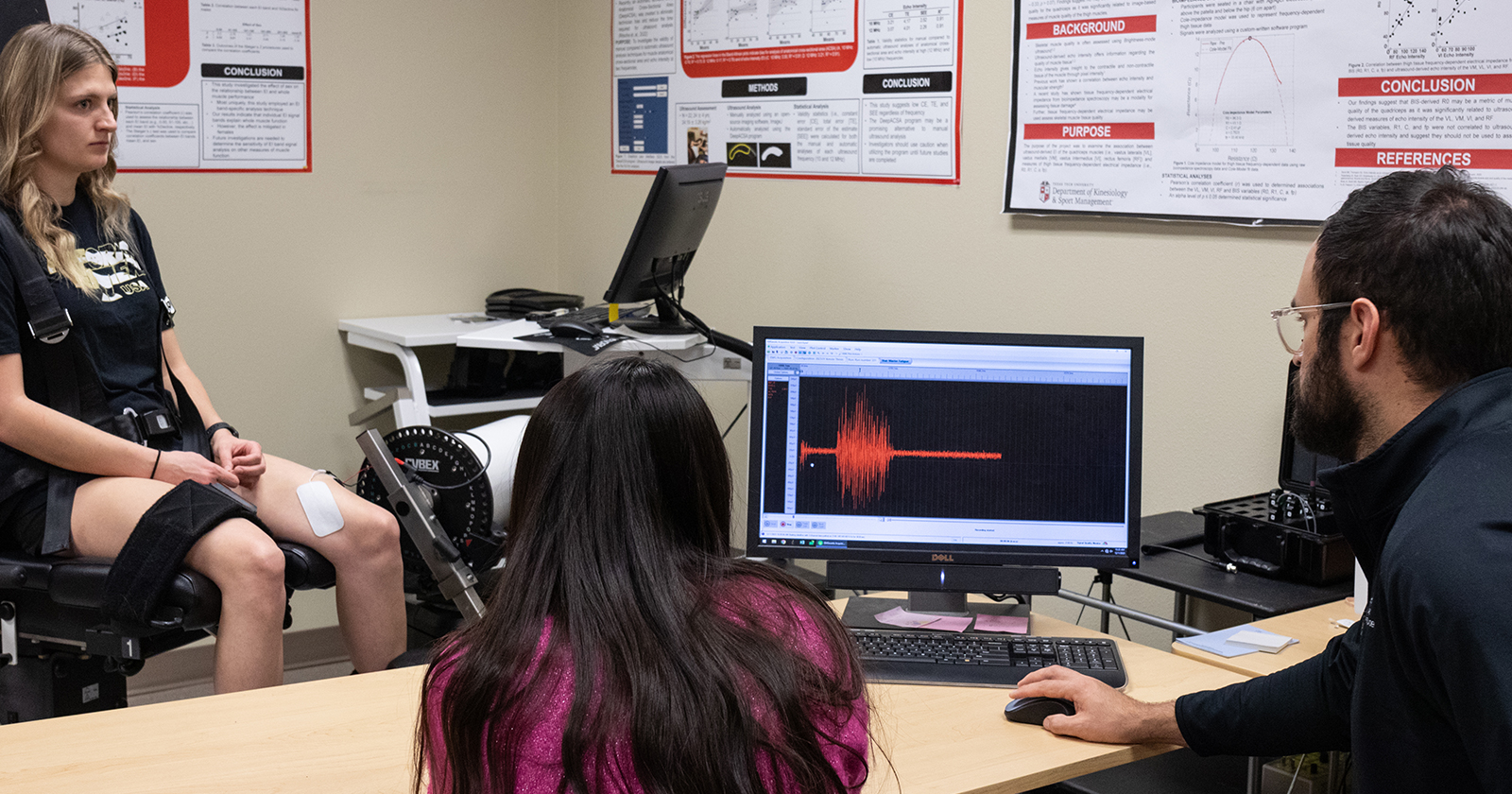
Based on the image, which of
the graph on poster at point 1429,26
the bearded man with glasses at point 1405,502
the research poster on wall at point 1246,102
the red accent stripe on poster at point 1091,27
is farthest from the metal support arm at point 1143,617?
the red accent stripe on poster at point 1091,27

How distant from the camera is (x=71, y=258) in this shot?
7.59 feet

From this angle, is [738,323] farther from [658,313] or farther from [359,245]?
[359,245]

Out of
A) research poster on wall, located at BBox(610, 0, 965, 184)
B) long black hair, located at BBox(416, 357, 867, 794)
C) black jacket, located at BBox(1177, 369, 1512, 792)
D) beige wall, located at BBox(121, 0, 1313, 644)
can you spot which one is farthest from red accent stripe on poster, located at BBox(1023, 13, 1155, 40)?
long black hair, located at BBox(416, 357, 867, 794)

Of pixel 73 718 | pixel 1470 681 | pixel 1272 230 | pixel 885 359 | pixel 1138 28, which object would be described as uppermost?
pixel 1138 28

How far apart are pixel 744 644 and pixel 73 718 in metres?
0.82

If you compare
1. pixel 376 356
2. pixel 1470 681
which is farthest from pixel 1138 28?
pixel 376 356

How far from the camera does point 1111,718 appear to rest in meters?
1.39

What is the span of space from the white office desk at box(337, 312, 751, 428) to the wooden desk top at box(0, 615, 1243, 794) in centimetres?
142

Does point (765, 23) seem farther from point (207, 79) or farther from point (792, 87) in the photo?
point (207, 79)

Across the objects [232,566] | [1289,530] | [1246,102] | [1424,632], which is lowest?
[232,566]

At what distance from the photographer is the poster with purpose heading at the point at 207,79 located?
316 cm

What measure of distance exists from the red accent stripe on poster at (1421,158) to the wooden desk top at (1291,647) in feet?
2.46

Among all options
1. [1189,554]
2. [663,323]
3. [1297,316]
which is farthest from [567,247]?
[1297,316]

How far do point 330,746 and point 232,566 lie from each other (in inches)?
36.7
